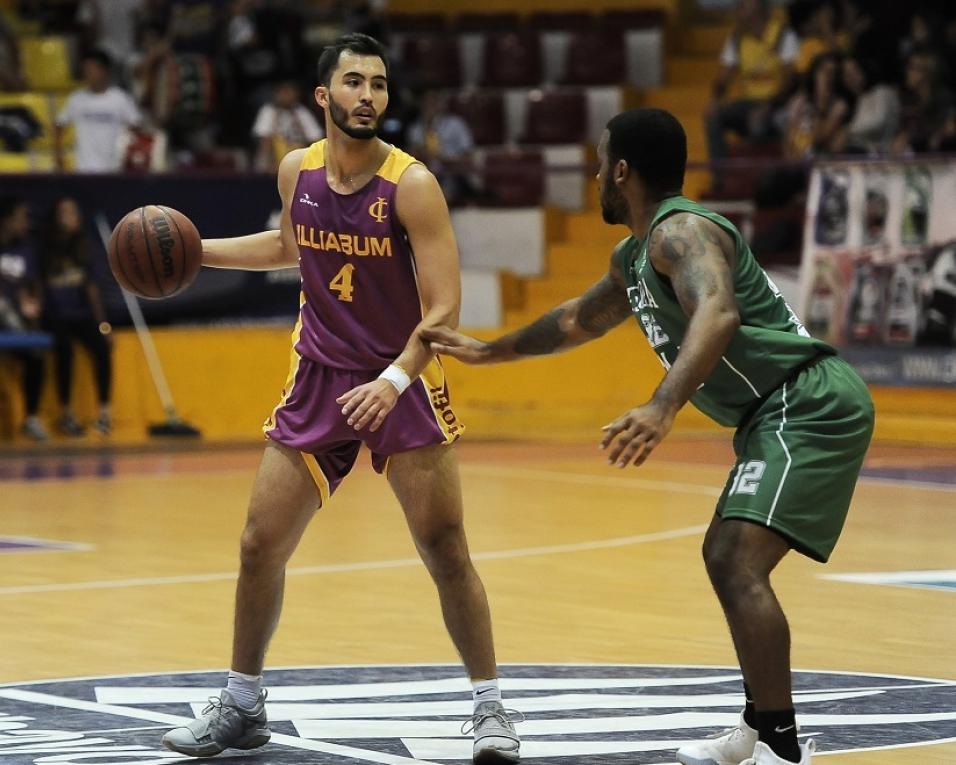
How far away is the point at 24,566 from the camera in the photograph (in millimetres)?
10461

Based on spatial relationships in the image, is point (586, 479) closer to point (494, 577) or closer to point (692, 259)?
point (494, 577)

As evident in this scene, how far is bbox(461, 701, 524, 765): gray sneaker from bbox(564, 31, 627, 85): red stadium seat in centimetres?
1725

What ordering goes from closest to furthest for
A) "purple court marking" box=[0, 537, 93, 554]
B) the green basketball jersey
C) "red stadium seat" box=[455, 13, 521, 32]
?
the green basketball jersey
"purple court marking" box=[0, 537, 93, 554]
"red stadium seat" box=[455, 13, 521, 32]

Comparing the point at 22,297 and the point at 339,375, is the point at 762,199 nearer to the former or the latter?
the point at 22,297

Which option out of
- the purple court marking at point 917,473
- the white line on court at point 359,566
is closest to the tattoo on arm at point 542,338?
the white line on court at point 359,566

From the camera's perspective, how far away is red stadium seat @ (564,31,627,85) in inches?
898

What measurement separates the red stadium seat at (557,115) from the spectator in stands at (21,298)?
7.05 meters

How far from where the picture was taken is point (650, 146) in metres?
5.55

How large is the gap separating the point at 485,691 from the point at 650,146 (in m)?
1.74

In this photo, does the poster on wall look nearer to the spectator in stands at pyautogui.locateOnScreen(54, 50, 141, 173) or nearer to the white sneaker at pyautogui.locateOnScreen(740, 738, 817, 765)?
the spectator in stands at pyautogui.locateOnScreen(54, 50, 141, 173)

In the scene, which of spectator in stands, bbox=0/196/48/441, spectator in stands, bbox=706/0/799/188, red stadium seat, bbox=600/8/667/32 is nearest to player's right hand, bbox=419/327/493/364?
spectator in stands, bbox=0/196/48/441

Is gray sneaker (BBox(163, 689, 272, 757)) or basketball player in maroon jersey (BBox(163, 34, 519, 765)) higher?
basketball player in maroon jersey (BBox(163, 34, 519, 765))

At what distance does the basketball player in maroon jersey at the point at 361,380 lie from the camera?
6148 mm

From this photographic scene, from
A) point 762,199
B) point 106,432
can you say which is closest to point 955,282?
point 762,199
